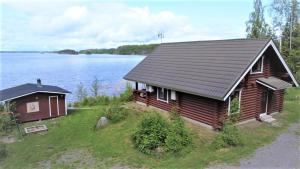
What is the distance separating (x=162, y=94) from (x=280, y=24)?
2477cm

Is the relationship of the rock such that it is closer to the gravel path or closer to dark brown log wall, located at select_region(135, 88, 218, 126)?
dark brown log wall, located at select_region(135, 88, 218, 126)

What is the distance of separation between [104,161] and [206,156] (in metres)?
3.59

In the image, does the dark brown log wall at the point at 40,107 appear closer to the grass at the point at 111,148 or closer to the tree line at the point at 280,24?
the grass at the point at 111,148

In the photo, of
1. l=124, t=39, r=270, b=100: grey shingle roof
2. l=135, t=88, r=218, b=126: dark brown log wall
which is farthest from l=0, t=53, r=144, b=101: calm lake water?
l=135, t=88, r=218, b=126: dark brown log wall

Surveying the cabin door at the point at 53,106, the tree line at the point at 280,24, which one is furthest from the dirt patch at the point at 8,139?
the tree line at the point at 280,24

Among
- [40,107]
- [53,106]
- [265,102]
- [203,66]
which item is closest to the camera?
[203,66]

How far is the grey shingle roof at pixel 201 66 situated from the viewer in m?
11.4

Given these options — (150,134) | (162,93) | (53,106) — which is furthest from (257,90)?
(53,106)

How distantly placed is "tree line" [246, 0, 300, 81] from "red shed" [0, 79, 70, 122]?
24707 millimetres

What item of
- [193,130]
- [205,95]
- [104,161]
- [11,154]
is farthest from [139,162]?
[11,154]

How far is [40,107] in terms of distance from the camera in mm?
15398

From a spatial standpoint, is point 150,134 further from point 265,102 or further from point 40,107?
point 40,107

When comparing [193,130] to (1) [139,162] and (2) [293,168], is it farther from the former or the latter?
(2) [293,168]

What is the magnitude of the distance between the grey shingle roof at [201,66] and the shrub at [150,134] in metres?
2.65
